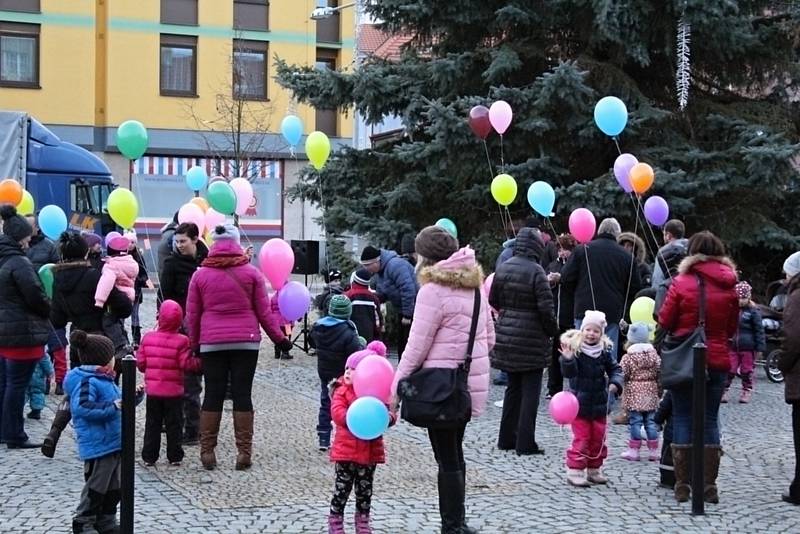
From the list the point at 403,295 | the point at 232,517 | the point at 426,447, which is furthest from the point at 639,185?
the point at 232,517

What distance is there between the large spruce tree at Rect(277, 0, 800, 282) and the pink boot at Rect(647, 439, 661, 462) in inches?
224

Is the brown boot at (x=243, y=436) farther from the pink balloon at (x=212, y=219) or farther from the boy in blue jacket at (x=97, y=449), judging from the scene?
the pink balloon at (x=212, y=219)

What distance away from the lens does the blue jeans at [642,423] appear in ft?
32.1

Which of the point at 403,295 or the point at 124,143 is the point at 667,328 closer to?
the point at 403,295

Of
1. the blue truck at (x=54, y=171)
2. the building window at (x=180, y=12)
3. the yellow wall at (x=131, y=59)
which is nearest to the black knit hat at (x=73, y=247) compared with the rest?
the blue truck at (x=54, y=171)

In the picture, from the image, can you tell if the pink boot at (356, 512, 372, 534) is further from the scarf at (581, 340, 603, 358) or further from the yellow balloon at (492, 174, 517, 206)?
the yellow balloon at (492, 174, 517, 206)

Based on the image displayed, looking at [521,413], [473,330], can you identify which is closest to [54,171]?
[521,413]

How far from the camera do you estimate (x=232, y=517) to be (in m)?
7.55

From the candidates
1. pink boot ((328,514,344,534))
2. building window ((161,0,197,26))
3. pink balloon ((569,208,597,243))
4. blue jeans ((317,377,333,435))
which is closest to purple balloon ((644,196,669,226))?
pink balloon ((569,208,597,243))

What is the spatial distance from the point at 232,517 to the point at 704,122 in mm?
11403

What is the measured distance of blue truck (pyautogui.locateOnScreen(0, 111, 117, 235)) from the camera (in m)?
21.0

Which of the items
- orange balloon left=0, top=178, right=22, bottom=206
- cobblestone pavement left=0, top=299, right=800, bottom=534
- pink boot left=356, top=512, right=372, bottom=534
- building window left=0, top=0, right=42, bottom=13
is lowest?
cobblestone pavement left=0, top=299, right=800, bottom=534

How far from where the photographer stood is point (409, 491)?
851cm

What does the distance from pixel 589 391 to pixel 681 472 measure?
96cm
